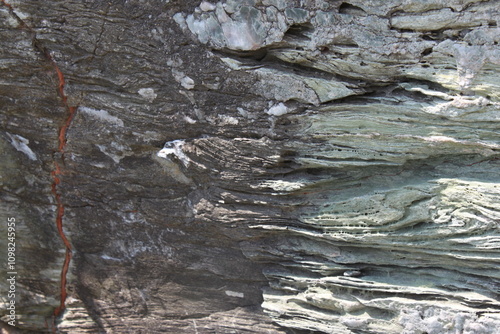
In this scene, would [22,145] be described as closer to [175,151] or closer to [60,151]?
[60,151]

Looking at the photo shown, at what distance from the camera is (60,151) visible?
14.9ft

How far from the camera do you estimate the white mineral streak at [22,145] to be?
457 centimetres

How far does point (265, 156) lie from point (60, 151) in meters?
1.98

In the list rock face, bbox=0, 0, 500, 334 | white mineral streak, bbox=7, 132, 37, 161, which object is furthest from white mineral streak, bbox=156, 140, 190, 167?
white mineral streak, bbox=7, 132, 37, 161

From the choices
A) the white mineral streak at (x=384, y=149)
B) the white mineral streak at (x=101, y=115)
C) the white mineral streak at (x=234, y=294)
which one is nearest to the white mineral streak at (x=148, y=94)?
the white mineral streak at (x=101, y=115)

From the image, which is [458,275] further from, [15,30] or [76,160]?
[15,30]

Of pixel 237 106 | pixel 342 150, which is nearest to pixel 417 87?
pixel 342 150

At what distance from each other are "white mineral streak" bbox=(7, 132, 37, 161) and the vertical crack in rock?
10.0 inches

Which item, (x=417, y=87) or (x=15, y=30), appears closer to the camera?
(x=417, y=87)

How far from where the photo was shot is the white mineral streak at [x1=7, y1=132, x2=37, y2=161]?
4.57m

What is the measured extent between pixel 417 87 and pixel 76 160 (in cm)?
310

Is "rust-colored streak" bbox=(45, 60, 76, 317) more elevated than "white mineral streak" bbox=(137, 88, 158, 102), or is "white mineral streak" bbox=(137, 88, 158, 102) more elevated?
"white mineral streak" bbox=(137, 88, 158, 102)

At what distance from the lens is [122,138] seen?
14.2ft

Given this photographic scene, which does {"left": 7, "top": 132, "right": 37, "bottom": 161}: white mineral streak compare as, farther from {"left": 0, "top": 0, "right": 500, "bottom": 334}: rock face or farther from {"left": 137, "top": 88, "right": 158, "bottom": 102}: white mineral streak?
{"left": 137, "top": 88, "right": 158, "bottom": 102}: white mineral streak
